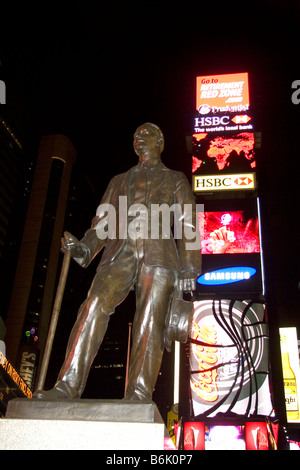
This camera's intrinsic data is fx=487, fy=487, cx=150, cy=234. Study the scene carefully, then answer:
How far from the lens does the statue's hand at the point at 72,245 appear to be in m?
A: 4.68

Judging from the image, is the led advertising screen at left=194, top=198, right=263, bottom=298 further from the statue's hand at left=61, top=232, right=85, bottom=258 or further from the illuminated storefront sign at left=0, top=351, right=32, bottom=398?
the statue's hand at left=61, top=232, right=85, bottom=258

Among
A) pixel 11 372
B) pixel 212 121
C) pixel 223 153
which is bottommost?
pixel 11 372

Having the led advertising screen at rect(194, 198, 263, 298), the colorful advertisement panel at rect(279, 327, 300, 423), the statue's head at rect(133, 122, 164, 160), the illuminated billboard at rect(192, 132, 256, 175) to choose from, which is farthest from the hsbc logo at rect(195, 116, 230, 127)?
the statue's head at rect(133, 122, 164, 160)

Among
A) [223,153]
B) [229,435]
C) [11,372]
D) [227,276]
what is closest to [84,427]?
[229,435]

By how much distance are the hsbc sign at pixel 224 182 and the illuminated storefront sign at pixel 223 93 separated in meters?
3.94

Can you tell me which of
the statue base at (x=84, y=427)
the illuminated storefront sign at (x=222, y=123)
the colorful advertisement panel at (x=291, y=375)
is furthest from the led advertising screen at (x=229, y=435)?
the statue base at (x=84, y=427)

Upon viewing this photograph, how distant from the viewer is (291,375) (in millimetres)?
25250

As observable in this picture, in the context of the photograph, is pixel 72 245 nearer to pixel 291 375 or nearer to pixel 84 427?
pixel 84 427

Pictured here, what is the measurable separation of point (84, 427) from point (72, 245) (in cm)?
184

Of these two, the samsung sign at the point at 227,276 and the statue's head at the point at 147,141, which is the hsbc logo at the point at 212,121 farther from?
the statue's head at the point at 147,141

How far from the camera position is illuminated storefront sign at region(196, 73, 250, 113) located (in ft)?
78.3

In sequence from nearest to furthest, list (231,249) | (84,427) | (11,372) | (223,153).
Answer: (84,427), (231,249), (223,153), (11,372)
